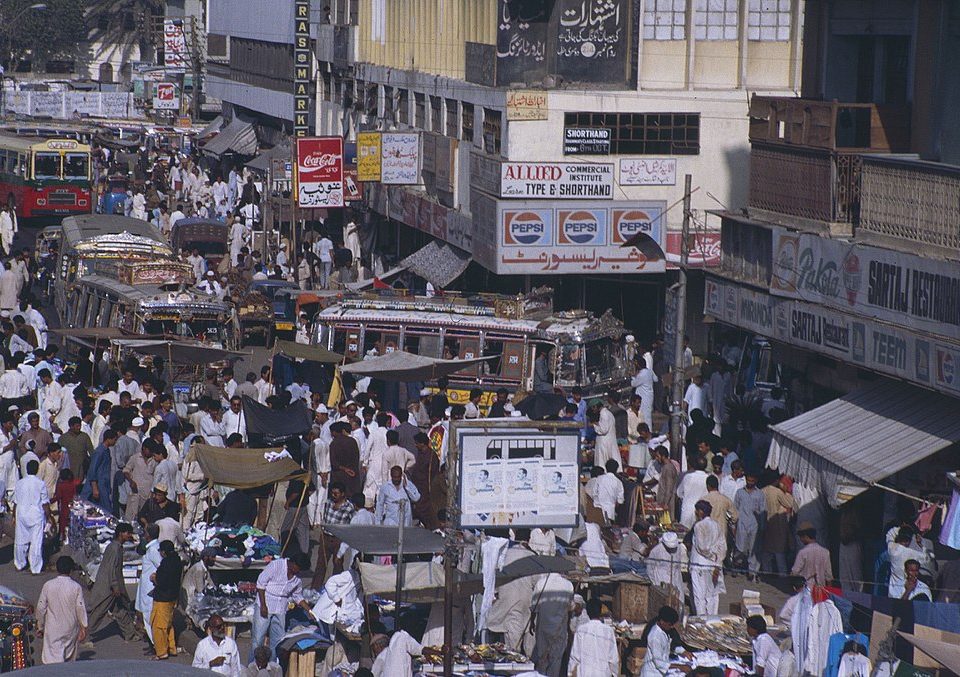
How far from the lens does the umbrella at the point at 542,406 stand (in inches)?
847

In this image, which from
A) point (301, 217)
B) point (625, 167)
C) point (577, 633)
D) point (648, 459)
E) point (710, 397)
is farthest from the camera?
point (301, 217)

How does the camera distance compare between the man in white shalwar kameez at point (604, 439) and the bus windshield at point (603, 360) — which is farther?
the bus windshield at point (603, 360)

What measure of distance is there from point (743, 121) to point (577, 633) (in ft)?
62.5

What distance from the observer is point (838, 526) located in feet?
57.8

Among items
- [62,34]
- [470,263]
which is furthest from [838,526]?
[62,34]

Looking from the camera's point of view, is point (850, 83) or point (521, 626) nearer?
point (521, 626)

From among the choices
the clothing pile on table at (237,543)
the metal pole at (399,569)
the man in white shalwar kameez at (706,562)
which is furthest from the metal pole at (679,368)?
the metal pole at (399,569)

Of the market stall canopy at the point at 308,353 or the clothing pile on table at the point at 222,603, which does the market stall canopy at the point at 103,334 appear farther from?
the clothing pile on table at the point at 222,603

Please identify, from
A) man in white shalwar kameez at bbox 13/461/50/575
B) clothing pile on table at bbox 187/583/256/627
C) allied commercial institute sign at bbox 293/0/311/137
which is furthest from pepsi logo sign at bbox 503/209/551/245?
allied commercial institute sign at bbox 293/0/311/137

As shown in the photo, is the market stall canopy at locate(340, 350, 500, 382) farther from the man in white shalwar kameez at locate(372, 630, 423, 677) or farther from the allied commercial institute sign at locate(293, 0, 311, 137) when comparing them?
the allied commercial institute sign at locate(293, 0, 311, 137)

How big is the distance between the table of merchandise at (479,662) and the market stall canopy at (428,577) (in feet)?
1.79

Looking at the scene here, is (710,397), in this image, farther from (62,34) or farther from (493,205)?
(62,34)

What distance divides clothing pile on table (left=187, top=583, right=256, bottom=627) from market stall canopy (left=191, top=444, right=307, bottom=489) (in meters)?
2.04

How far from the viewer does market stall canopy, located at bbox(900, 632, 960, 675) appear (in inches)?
468
